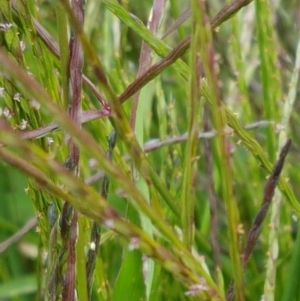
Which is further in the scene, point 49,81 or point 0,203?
point 0,203

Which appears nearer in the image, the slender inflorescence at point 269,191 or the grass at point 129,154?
the grass at point 129,154

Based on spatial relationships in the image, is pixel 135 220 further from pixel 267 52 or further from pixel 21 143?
pixel 21 143

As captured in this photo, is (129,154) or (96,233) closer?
(129,154)

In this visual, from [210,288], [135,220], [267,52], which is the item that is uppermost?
[267,52]

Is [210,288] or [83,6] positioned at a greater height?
[83,6]

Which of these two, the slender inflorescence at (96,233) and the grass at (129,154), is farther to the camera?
the slender inflorescence at (96,233)

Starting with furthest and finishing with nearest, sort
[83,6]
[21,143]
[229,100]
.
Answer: [229,100] → [83,6] → [21,143]

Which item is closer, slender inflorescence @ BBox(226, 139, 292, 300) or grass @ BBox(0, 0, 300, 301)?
grass @ BBox(0, 0, 300, 301)

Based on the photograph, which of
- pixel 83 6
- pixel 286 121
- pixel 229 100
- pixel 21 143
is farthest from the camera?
pixel 229 100

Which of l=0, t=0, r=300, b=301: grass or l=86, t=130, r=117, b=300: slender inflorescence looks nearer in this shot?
l=0, t=0, r=300, b=301: grass

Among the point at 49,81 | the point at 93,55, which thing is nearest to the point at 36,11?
the point at 49,81
